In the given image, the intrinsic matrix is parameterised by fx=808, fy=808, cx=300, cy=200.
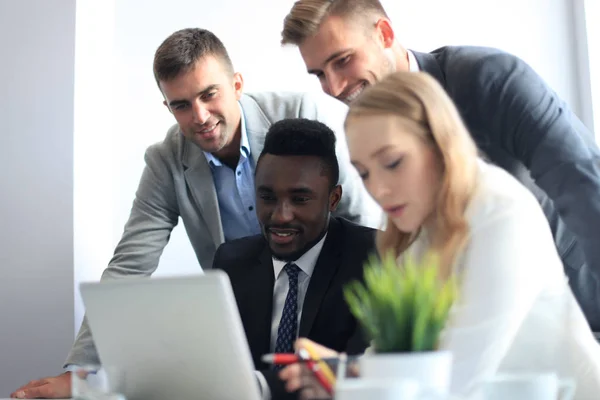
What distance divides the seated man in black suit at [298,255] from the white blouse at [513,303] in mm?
682

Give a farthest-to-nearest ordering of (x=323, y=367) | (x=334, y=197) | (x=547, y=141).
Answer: (x=334, y=197)
(x=547, y=141)
(x=323, y=367)

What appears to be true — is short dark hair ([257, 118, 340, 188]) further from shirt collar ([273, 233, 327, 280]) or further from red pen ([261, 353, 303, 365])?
red pen ([261, 353, 303, 365])

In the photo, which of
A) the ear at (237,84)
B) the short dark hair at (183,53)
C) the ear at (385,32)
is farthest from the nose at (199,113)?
the ear at (385,32)

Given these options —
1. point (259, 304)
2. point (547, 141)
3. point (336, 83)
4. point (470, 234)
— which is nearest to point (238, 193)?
point (259, 304)

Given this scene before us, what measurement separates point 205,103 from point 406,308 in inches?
64.0

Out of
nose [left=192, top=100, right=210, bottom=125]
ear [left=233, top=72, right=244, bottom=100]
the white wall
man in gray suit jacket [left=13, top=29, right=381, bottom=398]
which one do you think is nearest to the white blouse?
man in gray suit jacket [left=13, top=29, right=381, bottom=398]

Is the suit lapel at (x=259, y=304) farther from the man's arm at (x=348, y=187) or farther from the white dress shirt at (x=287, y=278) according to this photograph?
the man's arm at (x=348, y=187)

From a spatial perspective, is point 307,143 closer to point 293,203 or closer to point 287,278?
point 293,203

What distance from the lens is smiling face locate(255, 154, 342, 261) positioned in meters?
2.03

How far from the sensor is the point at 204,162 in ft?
8.11

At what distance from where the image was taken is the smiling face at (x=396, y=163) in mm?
1297

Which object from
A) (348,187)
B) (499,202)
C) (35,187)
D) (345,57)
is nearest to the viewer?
(499,202)

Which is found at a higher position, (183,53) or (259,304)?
(183,53)

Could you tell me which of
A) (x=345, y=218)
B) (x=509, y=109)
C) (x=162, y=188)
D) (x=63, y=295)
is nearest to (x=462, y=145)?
(x=509, y=109)
